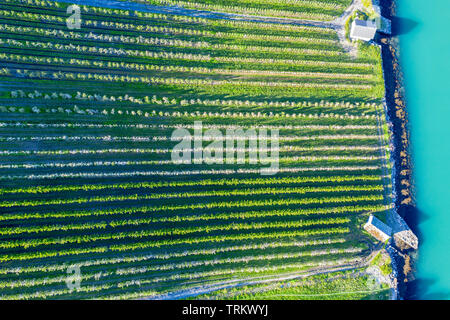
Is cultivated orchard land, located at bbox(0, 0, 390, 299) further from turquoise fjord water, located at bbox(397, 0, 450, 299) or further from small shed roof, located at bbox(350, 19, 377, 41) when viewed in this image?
turquoise fjord water, located at bbox(397, 0, 450, 299)

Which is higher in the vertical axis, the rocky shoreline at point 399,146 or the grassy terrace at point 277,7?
the grassy terrace at point 277,7

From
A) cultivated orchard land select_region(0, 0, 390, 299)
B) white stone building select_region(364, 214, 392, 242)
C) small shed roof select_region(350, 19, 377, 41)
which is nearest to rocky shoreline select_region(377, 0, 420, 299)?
cultivated orchard land select_region(0, 0, 390, 299)

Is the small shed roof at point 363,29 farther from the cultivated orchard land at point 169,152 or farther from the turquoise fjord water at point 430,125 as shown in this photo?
the turquoise fjord water at point 430,125

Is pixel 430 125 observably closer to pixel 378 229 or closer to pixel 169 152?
pixel 378 229

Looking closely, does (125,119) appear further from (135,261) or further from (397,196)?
(397,196)

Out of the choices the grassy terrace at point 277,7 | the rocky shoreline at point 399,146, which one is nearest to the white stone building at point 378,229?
the rocky shoreline at point 399,146

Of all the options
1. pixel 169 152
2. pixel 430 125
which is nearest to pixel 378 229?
pixel 430 125

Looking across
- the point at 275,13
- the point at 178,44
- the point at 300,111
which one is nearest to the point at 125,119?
the point at 178,44
